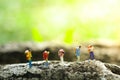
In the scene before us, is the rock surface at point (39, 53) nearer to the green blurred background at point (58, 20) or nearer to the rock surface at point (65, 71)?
the green blurred background at point (58, 20)

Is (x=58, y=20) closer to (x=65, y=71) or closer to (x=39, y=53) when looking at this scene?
(x=39, y=53)

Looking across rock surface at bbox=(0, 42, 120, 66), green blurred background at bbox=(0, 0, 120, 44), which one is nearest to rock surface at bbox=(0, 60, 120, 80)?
rock surface at bbox=(0, 42, 120, 66)

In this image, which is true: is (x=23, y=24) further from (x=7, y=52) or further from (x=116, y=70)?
(x=116, y=70)

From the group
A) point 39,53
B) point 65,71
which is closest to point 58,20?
point 39,53

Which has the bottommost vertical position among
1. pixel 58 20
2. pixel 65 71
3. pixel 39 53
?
pixel 65 71

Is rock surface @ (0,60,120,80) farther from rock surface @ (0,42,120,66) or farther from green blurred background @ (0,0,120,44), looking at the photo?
green blurred background @ (0,0,120,44)
